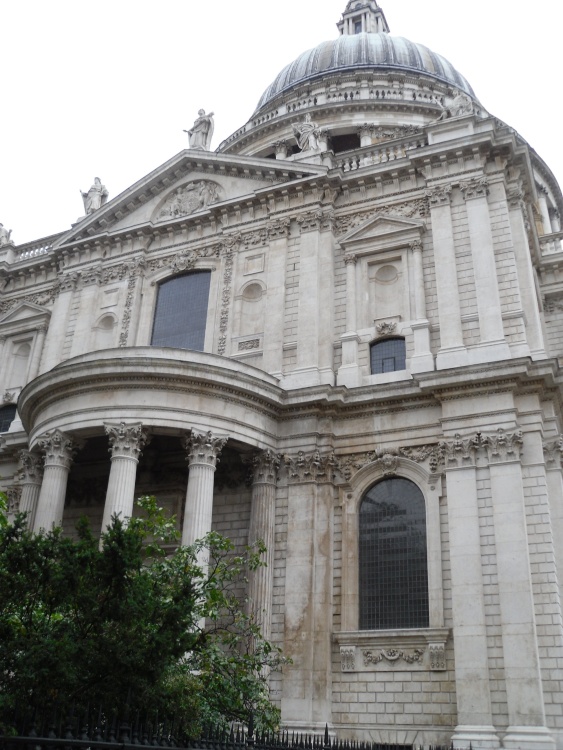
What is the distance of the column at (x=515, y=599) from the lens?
61.7ft

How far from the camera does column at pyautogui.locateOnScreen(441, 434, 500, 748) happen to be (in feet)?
63.5

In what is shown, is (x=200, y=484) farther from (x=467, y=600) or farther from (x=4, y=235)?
(x=4, y=235)

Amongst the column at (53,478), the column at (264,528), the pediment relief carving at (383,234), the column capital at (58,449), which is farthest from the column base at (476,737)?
the pediment relief carving at (383,234)

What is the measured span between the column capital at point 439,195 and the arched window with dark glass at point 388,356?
195 inches

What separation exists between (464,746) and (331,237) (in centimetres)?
1694

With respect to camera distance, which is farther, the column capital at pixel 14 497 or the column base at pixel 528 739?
the column capital at pixel 14 497

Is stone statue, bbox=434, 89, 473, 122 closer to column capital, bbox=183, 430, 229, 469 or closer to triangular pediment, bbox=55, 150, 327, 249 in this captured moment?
triangular pediment, bbox=55, 150, 327, 249

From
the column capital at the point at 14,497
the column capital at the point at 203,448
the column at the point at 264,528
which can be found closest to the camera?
the column at the point at 264,528

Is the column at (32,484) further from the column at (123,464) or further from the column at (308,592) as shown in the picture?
the column at (308,592)

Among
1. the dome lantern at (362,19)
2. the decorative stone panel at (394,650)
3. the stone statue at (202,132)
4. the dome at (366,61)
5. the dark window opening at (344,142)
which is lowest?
the decorative stone panel at (394,650)


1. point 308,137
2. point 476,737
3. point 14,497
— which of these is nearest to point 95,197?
point 308,137

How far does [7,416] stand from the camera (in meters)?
32.8

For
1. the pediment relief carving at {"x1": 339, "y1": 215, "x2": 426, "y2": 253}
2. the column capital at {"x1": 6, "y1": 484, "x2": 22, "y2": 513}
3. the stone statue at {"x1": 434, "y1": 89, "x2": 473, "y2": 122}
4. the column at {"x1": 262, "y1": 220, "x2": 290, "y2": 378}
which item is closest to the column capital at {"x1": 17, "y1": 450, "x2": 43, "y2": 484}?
the column capital at {"x1": 6, "y1": 484, "x2": 22, "y2": 513}

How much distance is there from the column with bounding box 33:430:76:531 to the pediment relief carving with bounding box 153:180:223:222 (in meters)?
11.6
